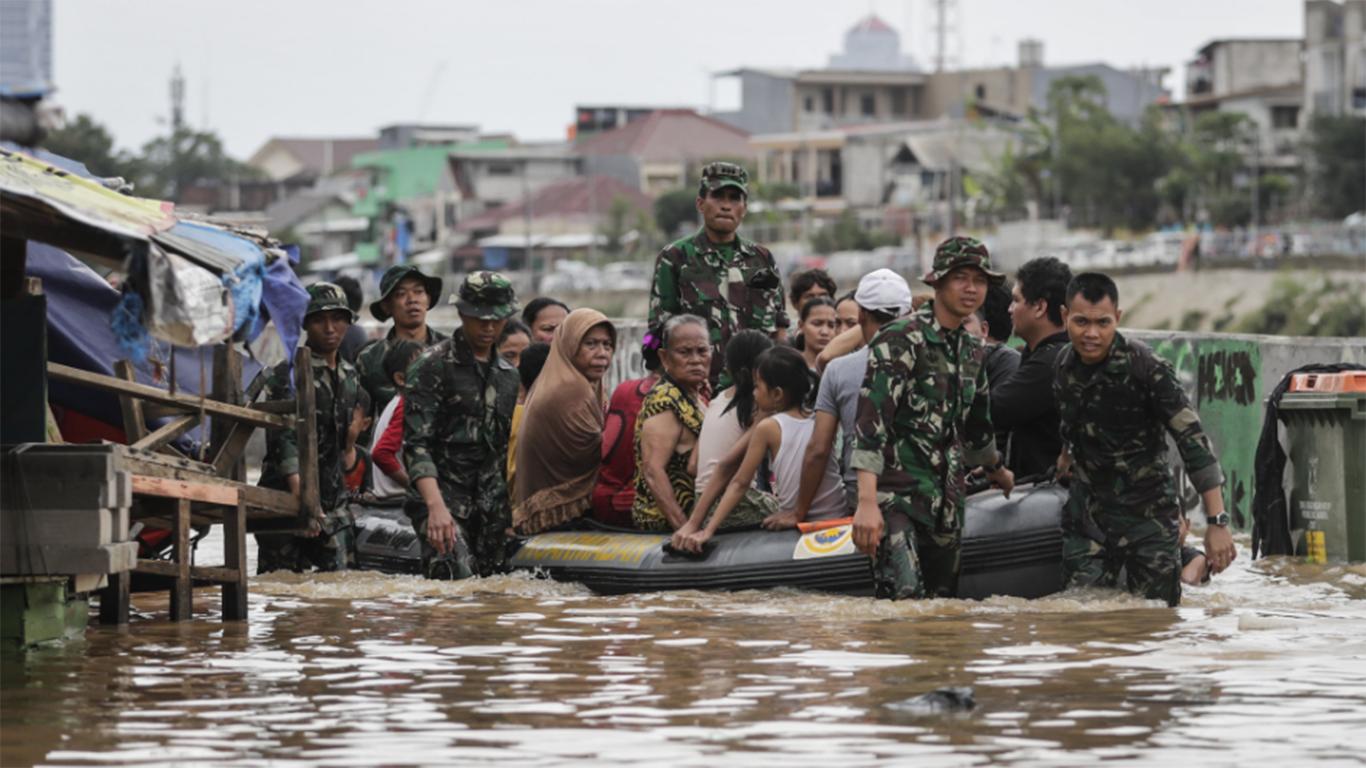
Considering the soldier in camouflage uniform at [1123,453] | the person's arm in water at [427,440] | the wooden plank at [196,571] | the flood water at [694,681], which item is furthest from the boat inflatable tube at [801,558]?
the wooden plank at [196,571]

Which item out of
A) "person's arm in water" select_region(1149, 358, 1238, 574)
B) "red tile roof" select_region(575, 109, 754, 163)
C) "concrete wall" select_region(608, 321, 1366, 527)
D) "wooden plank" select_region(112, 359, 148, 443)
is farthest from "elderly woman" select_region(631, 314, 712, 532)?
"red tile roof" select_region(575, 109, 754, 163)

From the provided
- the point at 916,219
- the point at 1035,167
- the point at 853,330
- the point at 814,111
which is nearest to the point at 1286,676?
the point at 853,330

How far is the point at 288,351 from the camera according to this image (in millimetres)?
11766

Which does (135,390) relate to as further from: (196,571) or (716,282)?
(716,282)

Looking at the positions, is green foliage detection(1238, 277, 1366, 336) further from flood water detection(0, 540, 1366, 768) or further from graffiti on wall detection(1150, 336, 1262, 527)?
flood water detection(0, 540, 1366, 768)

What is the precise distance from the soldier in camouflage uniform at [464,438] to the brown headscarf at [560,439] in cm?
12

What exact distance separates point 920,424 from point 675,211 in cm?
9199

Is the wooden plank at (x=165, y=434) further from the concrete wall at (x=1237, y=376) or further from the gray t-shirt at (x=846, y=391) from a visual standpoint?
the concrete wall at (x=1237, y=376)

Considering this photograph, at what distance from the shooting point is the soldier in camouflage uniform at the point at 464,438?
12461mm

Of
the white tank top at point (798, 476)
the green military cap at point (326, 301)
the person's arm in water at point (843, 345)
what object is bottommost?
the white tank top at point (798, 476)

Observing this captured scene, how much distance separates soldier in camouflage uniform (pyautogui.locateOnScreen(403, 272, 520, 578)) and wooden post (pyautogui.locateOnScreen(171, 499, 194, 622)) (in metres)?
1.33

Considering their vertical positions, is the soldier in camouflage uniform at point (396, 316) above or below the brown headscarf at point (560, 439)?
above

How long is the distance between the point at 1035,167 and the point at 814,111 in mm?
42890

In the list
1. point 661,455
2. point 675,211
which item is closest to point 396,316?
point 661,455
